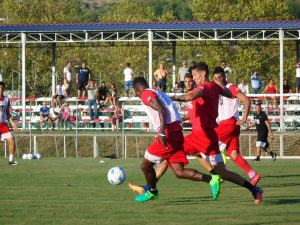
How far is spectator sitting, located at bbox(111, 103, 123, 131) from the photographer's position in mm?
39469

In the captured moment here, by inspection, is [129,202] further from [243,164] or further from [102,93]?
[102,93]

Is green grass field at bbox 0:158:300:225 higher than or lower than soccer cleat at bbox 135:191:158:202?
lower

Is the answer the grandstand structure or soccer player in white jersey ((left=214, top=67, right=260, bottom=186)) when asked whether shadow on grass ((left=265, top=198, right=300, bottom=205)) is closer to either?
soccer player in white jersey ((left=214, top=67, right=260, bottom=186))

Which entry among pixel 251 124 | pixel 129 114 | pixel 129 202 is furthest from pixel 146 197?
pixel 129 114

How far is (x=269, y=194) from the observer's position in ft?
59.1

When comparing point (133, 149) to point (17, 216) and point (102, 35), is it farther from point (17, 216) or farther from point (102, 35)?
point (17, 216)

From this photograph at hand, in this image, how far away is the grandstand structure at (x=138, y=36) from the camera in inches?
1538

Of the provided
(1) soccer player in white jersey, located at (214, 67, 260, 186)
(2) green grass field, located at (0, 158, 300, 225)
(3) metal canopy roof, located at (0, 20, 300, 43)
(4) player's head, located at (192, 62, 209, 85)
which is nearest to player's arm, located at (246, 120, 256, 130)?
(3) metal canopy roof, located at (0, 20, 300, 43)

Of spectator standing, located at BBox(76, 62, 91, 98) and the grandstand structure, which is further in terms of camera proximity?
spectator standing, located at BBox(76, 62, 91, 98)

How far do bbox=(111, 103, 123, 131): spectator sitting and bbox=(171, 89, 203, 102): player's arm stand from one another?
24.0 meters

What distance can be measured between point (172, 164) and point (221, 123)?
4.17 meters

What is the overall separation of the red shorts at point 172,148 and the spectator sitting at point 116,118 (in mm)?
23293

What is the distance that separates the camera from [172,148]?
15961 mm

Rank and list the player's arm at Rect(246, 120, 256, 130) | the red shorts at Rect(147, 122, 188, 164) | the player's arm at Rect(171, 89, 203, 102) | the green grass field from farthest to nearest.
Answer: the player's arm at Rect(246, 120, 256, 130), the red shorts at Rect(147, 122, 188, 164), the player's arm at Rect(171, 89, 203, 102), the green grass field
